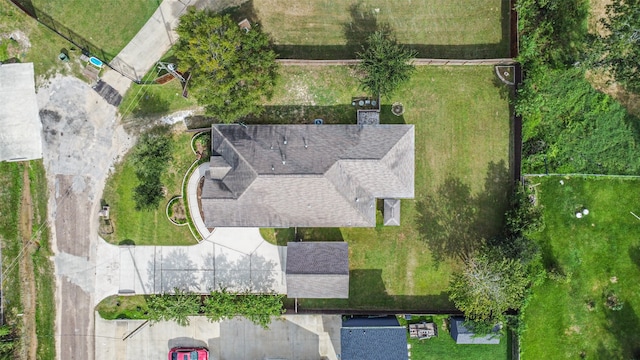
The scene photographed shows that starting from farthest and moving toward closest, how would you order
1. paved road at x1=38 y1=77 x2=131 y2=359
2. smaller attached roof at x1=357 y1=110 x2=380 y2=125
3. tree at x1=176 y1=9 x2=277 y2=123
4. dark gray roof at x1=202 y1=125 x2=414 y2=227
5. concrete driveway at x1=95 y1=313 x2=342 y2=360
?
paved road at x1=38 y1=77 x2=131 y2=359 → concrete driveway at x1=95 y1=313 x2=342 y2=360 → smaller attached roof at x1=357 y1=110 x2=380 y2=125 → dark gray roof at x1=202 y1=125 x2=414 y2=227 → tree at x1=176 y1=9 x2=277 y2=123

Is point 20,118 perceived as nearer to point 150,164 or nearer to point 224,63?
point 150,164

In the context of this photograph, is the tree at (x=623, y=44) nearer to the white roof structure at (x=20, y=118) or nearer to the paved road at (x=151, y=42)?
the paved road at (x=151, y=42)

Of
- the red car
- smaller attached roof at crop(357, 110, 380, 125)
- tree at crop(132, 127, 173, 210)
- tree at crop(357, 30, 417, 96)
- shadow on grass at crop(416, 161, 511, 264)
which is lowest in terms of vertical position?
the red car

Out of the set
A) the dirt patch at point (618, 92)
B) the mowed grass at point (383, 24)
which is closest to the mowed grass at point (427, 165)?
the mowed grass at point (383, 24)

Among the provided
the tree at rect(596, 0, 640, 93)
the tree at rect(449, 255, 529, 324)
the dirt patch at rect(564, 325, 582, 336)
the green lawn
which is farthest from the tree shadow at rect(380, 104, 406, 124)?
the dirt patch at rect(564, 325, 582, 336)

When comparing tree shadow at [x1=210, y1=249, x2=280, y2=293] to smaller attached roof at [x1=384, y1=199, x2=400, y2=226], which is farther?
tree shadow at [x1=210, y1=249, x2=280, y2=293]

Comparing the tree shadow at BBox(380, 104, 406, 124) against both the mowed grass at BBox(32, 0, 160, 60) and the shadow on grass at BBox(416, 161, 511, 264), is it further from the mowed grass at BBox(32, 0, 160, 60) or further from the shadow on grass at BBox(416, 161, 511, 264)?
the mowed grass at BBox(32, 0, 160, 60)

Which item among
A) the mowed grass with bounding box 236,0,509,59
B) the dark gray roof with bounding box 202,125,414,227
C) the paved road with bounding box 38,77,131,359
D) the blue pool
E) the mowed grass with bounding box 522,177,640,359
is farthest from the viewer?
the paved road with bounding box 38,77,131,359

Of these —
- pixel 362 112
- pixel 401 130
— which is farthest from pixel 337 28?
pixel 401 130
